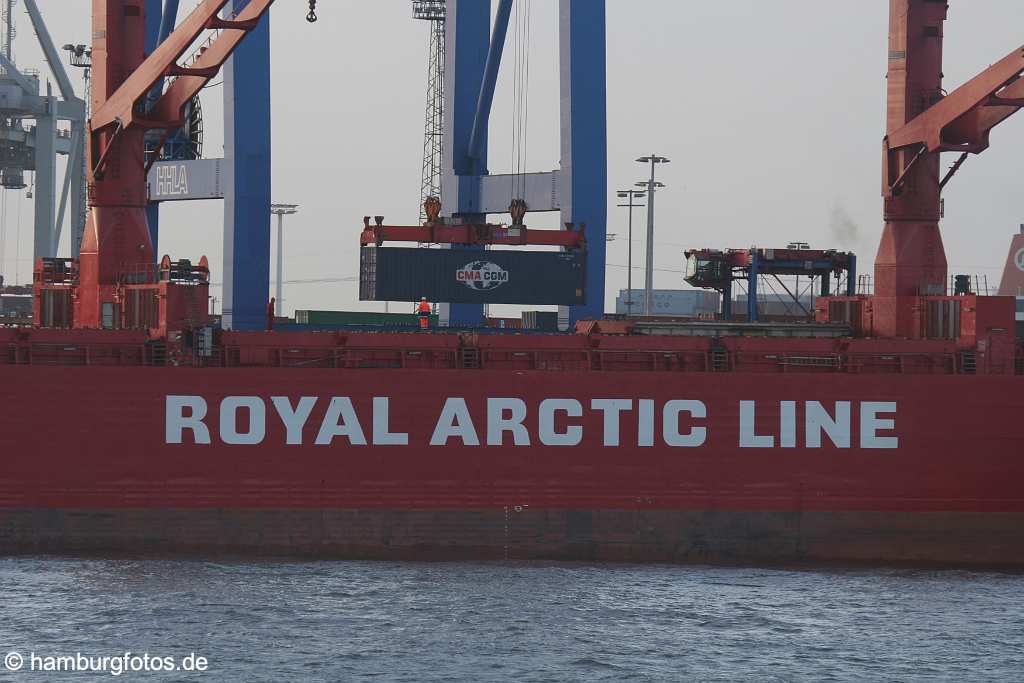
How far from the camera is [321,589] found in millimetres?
25797

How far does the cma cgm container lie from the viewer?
37.1 metres

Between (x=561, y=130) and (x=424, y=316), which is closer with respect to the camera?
(x=424, y=316)

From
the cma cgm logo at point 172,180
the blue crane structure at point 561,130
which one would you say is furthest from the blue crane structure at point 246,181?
the blue crane structure at point 561,130

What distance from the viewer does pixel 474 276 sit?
1490 inches

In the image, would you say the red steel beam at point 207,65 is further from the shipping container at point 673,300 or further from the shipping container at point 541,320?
the shipping container at point 673,300

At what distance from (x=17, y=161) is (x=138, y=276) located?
34870 mm

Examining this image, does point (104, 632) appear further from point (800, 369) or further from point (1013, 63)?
point (1013, 63)

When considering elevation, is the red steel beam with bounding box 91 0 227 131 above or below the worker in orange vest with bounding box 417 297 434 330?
above

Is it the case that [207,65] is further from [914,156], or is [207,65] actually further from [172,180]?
[914,156]

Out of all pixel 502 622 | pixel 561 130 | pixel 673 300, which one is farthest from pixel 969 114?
pixel 673 300

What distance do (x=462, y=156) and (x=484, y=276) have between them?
22.8ft

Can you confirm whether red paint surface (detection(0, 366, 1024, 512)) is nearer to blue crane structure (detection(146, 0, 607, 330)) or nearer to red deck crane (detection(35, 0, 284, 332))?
red deck crane (detection(35, 0, 284, 332))

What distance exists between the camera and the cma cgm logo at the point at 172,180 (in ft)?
136

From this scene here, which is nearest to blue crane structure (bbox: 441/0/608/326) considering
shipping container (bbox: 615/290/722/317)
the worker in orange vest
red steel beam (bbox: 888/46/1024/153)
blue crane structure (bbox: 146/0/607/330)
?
blue crane structure (bbox: 146/0/607/330)
